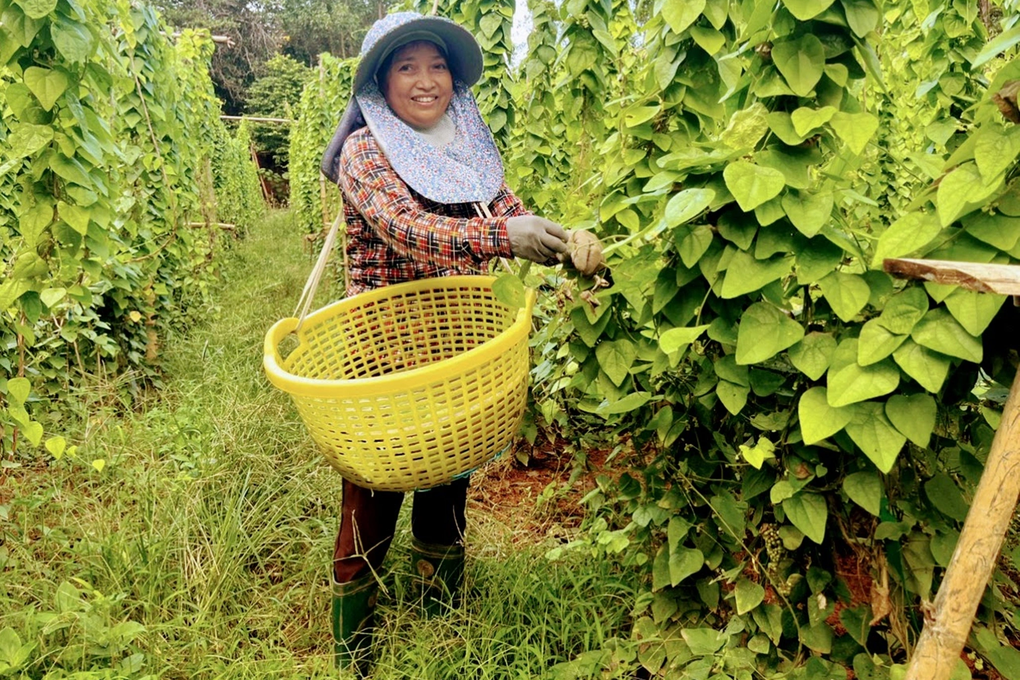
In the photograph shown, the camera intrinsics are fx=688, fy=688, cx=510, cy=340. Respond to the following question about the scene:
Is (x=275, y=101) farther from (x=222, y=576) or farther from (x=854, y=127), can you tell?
(x=854, y=127)

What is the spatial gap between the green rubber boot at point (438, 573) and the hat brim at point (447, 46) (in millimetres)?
1188

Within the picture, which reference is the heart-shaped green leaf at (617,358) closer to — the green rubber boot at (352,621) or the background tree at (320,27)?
the green rubber boot at (352,621)

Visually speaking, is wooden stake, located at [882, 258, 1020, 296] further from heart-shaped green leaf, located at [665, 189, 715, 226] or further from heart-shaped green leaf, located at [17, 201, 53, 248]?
heart-shaped green leaf, located at [17, 201, 53, 248]

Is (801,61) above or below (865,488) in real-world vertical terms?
above

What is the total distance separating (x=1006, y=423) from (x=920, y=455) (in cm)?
41

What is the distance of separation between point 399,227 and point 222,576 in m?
1.20

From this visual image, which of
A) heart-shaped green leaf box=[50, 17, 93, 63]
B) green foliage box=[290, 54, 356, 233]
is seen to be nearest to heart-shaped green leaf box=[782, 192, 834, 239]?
heart-shaped green leaf box=[50, 17, 93, 63]

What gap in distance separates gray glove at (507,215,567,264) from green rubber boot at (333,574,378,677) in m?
0.97

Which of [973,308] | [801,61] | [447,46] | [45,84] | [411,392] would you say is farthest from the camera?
[447,46]

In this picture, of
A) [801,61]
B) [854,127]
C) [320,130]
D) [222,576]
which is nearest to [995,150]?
[854,127]

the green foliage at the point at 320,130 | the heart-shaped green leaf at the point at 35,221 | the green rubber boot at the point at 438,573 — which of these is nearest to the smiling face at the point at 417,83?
the heart-shaped green leaf at the point at 35,221

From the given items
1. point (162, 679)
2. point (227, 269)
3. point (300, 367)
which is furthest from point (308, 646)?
point (227, 269)

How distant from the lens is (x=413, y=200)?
1475mm

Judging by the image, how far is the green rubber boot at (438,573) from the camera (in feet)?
6.13
